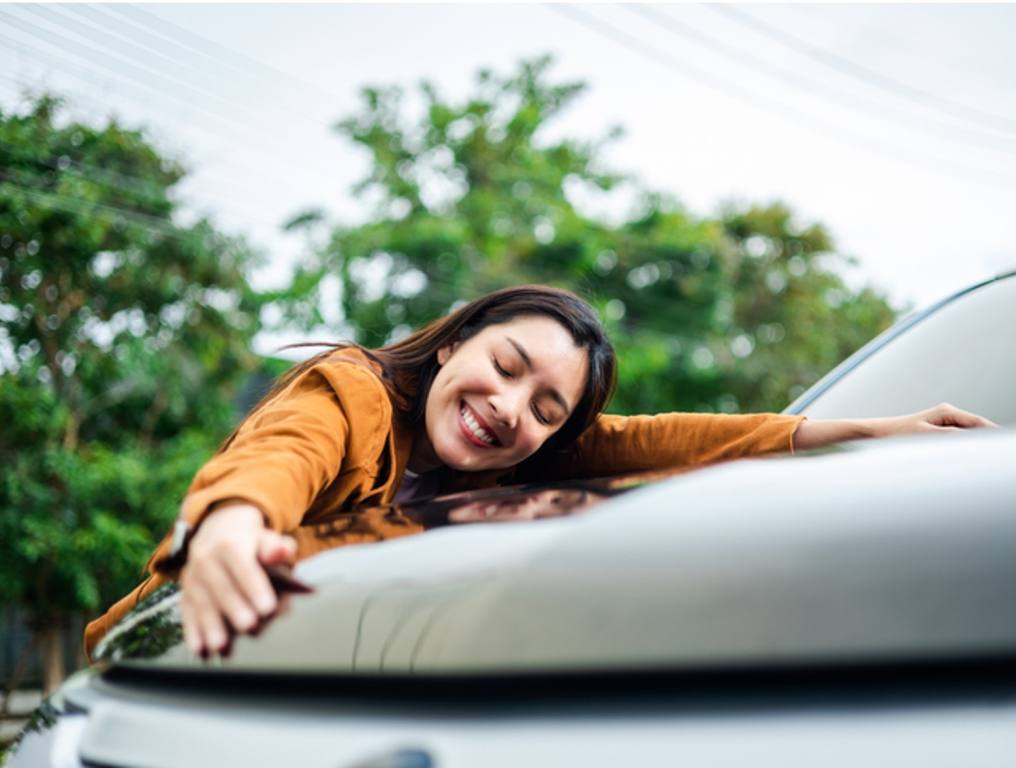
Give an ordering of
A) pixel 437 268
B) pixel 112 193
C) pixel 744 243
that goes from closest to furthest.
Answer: pixel 112 193, pixel 437 268, pixel 744 243

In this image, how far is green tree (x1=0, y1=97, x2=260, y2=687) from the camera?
32.4ft

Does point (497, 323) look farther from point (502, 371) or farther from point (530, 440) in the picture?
point (530, 440)

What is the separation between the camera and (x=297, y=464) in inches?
40.7

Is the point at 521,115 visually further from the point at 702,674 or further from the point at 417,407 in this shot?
the point at 702,674

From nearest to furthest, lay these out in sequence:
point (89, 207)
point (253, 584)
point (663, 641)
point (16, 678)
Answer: point (663, 641) → point (253, 584) → point (89, 207) → point (16, 678)

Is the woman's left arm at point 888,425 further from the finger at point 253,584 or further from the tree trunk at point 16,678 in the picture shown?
the tree trunk at point 16,678

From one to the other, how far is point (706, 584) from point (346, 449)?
855 millimetres

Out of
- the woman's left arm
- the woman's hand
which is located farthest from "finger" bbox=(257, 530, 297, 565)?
the woman's left arm

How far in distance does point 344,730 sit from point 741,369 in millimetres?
20016

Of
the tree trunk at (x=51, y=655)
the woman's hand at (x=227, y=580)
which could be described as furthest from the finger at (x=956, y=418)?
the tree trunk at (x=51, y=655)

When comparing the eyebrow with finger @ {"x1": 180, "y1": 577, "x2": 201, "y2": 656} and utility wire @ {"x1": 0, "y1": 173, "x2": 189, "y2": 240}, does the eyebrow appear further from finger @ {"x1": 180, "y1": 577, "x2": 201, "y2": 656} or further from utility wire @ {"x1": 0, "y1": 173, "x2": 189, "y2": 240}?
utility wire @ {"x1": 0, "y1": 173, "x2": 189, "y2": 240}

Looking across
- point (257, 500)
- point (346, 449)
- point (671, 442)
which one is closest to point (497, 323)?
point (671, 442)

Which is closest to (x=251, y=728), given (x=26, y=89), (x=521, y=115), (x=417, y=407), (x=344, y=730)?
(x=344, y=730)

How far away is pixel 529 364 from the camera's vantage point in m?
1.77
